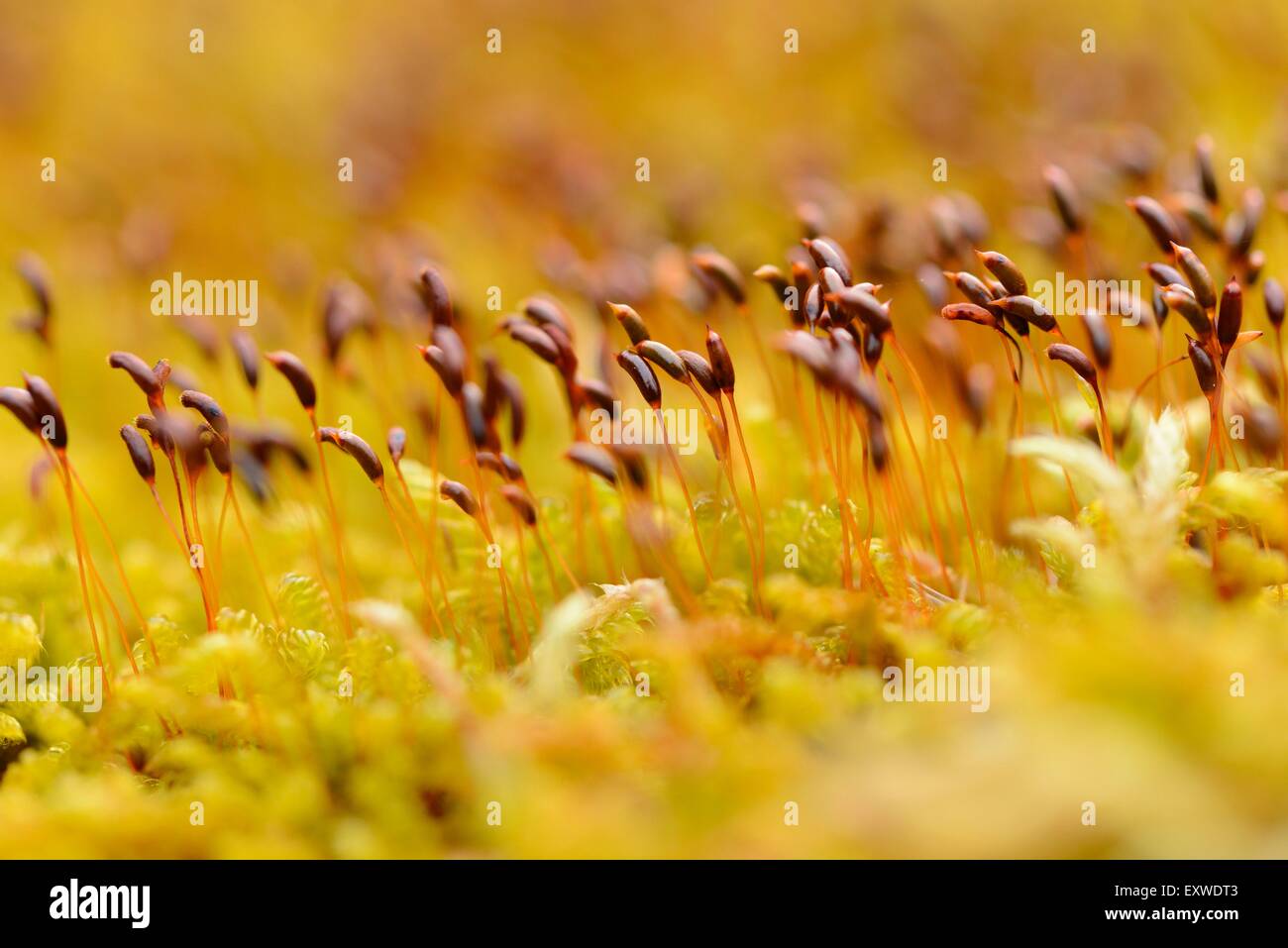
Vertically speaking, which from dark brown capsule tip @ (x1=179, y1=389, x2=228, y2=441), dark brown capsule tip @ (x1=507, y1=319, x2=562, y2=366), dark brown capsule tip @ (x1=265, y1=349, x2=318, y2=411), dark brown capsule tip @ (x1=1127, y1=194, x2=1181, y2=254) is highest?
dark brown capsule tip @ (x1=1127, y1=194, x2=1181, y2=254)

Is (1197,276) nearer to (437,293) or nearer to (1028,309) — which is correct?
(1028,309)

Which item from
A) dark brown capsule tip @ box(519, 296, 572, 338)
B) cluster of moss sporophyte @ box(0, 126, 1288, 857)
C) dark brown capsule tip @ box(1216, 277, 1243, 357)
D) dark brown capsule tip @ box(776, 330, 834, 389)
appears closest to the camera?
cluster of moss sporophyte @ box(0, 126, 1288, 857)

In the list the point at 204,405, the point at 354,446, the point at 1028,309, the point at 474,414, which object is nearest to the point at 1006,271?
the point at 1028,309

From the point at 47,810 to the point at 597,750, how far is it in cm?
60

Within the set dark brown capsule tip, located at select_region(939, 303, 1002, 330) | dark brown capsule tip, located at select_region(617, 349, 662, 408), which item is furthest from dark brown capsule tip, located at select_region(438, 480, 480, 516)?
dark brown capsule tip, located at select_region(939, 303, 1002, 330)

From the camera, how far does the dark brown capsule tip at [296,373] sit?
1.28 m

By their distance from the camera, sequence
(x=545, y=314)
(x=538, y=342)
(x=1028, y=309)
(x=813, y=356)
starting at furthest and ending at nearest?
(x=545, y=314), (x=538, y=342), (x=1028, y=309), (x=813, y=356)

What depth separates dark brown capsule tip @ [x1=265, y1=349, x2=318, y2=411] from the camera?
128cm

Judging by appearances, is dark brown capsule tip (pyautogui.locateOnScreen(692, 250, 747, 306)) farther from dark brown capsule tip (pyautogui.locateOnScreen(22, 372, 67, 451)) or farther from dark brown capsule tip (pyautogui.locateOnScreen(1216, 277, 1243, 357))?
dark brown capsule tip (pyautogui.locateOnScreen(22, 372, 67, 451))

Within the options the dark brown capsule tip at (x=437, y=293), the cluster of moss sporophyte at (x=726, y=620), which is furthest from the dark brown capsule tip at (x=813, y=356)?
the dark brown capsule tip at (x=437, y=293)

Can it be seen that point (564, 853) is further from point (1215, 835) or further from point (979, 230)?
point (979, 230)

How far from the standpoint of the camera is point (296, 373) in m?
1.30

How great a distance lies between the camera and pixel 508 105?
3.91 metres

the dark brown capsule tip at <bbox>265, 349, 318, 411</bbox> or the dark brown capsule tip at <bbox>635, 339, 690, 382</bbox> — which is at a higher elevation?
the dark brown capsule tip at <bbox>265, 349, 318, 411</bbox>
